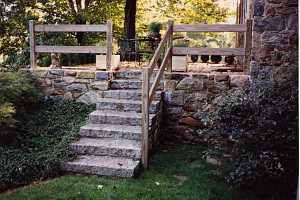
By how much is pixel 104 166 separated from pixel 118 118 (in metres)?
1.14

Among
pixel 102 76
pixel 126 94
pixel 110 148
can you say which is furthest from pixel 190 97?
pixel 110 148

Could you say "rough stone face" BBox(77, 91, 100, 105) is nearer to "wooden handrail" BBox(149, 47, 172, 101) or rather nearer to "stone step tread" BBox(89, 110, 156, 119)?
"stone step tread" BBox(89, 110, 156, 119)

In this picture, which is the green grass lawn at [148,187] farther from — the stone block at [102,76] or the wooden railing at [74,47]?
the wooden railing at [74,47]

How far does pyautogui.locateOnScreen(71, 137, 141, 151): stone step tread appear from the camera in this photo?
5.58 meters

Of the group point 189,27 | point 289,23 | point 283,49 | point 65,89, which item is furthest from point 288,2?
point 65,89

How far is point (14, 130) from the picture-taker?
232 inches

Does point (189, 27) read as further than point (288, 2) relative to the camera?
Yes

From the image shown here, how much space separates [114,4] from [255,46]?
6.63m

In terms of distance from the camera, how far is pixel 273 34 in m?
6.10

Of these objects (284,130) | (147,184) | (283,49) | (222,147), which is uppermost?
(283,49)

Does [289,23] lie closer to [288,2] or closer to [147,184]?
[288,2]

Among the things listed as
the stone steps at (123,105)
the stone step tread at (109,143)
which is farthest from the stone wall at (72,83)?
the stone step tread at (109,143)

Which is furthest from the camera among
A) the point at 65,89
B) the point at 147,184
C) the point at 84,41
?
the point at 84,41

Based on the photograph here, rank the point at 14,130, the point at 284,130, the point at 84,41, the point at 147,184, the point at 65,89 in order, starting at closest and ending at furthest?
the point at 284,130 < the point at 147,184 < the point at 14,130 < the point at 65,89 < the point at 84,41
